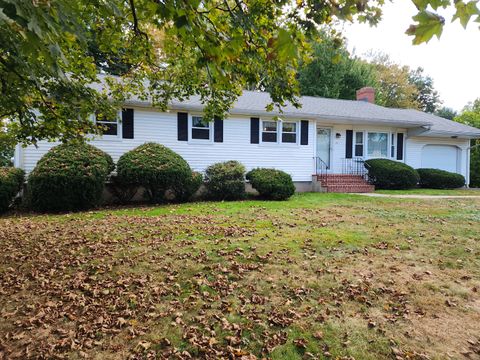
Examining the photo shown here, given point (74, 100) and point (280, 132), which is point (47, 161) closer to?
point (74, 100)

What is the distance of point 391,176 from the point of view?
14961 mm

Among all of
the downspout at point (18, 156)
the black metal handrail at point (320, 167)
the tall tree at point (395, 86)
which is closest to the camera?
the downspout at point (18, 156)

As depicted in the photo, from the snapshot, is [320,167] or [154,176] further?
[320,167]

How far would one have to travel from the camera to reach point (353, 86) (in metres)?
27.2

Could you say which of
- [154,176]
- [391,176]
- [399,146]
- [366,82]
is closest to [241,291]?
[154,176]

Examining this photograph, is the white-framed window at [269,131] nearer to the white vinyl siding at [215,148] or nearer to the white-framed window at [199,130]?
the white vinyl siding at [215,148]

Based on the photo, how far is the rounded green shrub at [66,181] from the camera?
30.3 feet

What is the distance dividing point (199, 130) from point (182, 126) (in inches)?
28.9

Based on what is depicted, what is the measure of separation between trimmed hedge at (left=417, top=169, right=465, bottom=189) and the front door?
4837mm

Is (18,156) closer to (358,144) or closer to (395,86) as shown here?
(358,144)

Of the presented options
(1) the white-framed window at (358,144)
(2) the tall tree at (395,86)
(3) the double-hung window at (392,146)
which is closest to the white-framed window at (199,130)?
(1) the white-framed window at (358,144)

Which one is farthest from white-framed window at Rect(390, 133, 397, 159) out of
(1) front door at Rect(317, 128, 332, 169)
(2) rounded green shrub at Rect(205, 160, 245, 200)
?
(2) rounded green shrub at Rect(205, 160, 245, 200)

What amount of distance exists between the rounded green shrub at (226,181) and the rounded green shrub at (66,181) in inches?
146

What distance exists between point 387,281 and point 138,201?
948 cm
